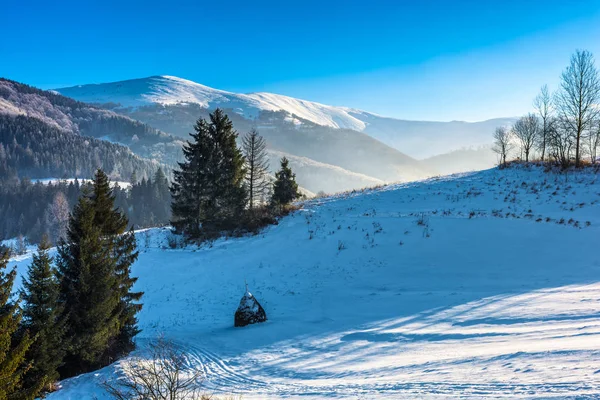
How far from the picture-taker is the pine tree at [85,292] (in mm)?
11938

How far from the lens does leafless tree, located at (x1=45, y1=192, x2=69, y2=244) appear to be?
91.8 metres

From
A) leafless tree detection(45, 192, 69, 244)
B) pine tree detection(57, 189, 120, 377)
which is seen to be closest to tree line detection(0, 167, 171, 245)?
leafless tree detection(45, 192, 69, 244)

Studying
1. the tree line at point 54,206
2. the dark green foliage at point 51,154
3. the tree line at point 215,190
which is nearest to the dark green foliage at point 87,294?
the tree line at point 215,190

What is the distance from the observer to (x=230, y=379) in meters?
9.67

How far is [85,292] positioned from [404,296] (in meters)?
12.9

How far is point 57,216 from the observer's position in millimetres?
96000

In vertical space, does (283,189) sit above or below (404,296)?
above

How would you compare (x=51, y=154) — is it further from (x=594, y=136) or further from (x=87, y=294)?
(x=594, y=136)

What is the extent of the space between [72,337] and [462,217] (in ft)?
69.7

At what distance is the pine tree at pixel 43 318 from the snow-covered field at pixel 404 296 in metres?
0.93

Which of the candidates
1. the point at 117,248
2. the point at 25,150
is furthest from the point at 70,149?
the point at 117,248

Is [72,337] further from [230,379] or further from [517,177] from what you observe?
[517,177]

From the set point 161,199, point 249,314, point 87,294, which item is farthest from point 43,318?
point 161,199

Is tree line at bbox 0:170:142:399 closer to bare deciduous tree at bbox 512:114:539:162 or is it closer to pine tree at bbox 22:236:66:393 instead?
pine tree at bbox 22:236:66:393
